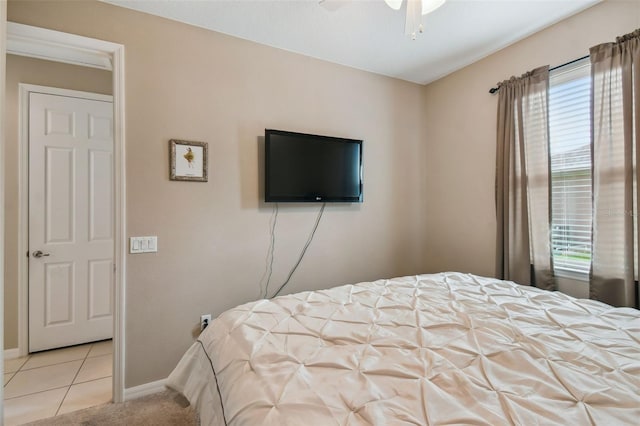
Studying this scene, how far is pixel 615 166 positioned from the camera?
1.88 m

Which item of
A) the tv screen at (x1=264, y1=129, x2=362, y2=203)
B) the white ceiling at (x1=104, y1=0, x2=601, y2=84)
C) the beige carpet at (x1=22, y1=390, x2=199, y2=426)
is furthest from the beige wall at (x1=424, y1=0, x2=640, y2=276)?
the beige carpet at (x1=22, y1=390, x2=199, y2=426)

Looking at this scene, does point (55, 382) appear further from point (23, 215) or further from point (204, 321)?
point (23, 215)

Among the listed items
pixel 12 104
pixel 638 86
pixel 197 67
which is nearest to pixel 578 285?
pixel 638 86

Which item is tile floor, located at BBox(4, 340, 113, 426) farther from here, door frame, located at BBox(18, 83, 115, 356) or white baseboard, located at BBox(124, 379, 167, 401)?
door frame, located at BBox(18, 83, 115, 356)

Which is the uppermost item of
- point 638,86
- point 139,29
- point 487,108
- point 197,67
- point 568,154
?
point 139,29

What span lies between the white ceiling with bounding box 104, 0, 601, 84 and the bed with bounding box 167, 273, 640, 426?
6.06 feet

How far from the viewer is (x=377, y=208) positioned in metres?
3.10

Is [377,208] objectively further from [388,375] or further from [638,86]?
[388,375]

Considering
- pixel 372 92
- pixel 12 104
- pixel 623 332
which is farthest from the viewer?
pixel 372 92

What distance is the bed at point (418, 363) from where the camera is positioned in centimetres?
79

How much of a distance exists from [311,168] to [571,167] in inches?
77.5

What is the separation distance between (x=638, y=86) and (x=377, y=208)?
1.99m

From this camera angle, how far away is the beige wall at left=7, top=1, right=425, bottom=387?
209 cm

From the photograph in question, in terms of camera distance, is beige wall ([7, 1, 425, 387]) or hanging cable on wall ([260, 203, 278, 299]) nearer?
beige wall ([7, 1, 425, 387])
